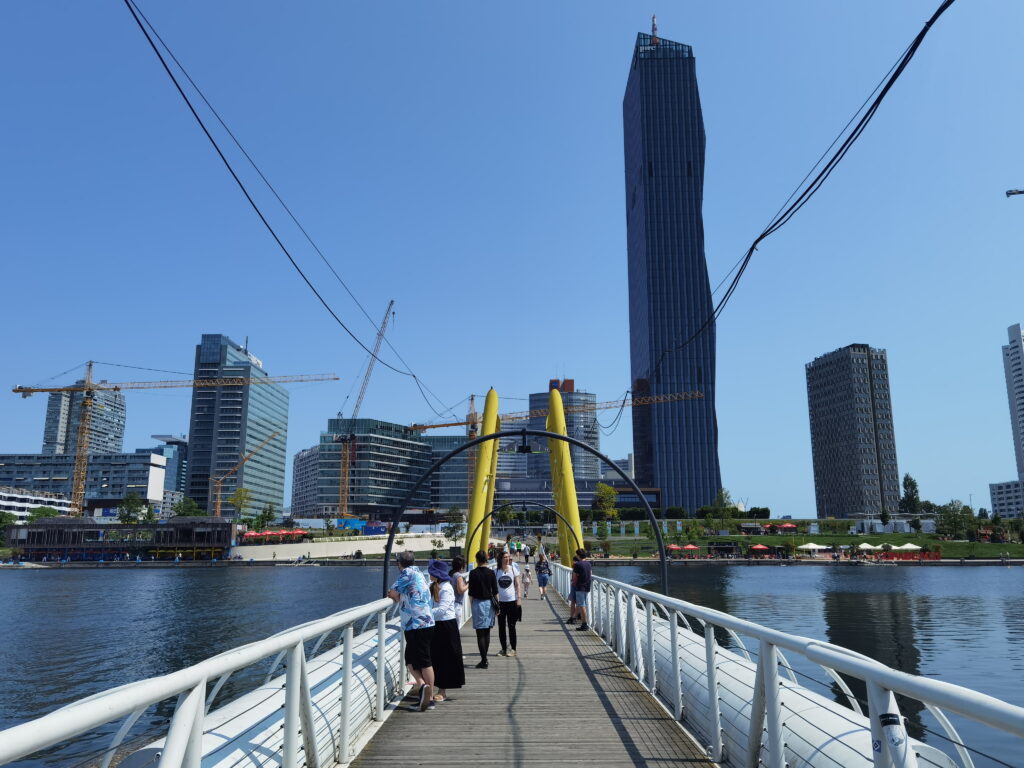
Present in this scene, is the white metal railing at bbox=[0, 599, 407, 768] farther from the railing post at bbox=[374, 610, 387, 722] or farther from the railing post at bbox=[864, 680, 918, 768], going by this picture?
the railing post at bbox=[864, 680, 918, 768]

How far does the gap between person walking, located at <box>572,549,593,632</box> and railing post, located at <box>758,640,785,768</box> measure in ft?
38.6

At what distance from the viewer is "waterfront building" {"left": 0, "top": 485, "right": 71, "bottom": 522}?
554ft

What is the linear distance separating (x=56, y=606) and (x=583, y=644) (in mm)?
50481

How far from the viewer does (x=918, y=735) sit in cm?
1594

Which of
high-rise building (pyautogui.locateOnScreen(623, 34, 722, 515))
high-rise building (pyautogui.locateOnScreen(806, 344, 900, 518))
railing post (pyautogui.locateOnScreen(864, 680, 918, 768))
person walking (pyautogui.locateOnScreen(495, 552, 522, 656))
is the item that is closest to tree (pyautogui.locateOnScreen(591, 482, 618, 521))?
high-rise building (pyautogui.locateOnScreen(623, 34, 722, 515))

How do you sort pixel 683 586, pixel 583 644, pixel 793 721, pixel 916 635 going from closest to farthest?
pixel 793 721
pixel 583 644
pixel 916 635
pixel 683 586

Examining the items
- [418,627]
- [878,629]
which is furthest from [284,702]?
[878,629]

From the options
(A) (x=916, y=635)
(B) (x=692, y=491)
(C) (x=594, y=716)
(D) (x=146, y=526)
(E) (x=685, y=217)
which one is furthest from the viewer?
(E) (x=685, y=217)

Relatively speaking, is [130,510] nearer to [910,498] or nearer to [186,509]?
[186,509]

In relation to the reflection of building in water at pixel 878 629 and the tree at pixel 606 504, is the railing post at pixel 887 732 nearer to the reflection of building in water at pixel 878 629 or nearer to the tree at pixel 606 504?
the reflection of building in water at pixel 878 629

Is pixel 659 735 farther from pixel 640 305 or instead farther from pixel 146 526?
pixel 640 305

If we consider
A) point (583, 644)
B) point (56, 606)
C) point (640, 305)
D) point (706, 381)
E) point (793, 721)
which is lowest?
point (56, 606)

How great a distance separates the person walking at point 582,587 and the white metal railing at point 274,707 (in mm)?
7808

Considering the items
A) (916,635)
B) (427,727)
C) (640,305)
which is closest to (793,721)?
(427,727)
